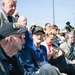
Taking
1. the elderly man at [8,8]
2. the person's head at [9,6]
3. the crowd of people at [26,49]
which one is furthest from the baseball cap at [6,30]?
the person's head at [9,6]

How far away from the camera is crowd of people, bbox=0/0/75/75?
2.86 metres

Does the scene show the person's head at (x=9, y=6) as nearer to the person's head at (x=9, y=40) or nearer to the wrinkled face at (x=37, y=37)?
the wrinkled face at (x=37, y=37)

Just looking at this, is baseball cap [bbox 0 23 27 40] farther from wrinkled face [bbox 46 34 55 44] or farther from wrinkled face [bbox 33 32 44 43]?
wrinkled face [bbox 46 34 55 44]

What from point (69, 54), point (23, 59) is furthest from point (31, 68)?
point (69, 54)

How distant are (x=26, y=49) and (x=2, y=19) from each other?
0.66m

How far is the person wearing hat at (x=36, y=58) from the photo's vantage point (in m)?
4.06

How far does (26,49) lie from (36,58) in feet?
0.88

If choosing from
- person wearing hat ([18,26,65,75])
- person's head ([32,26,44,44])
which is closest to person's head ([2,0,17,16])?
person wearing hat ([18,26,65,75])

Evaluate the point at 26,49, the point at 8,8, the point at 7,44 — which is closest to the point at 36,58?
the point at 26,49

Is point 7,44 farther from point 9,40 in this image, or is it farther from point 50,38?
point 50,38

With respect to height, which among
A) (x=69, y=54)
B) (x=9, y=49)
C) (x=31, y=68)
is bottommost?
(x=69, y=54)

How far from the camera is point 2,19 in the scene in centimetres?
415

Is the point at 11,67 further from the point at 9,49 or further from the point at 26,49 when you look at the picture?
the point at 26,49

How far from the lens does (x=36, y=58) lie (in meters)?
4.64
